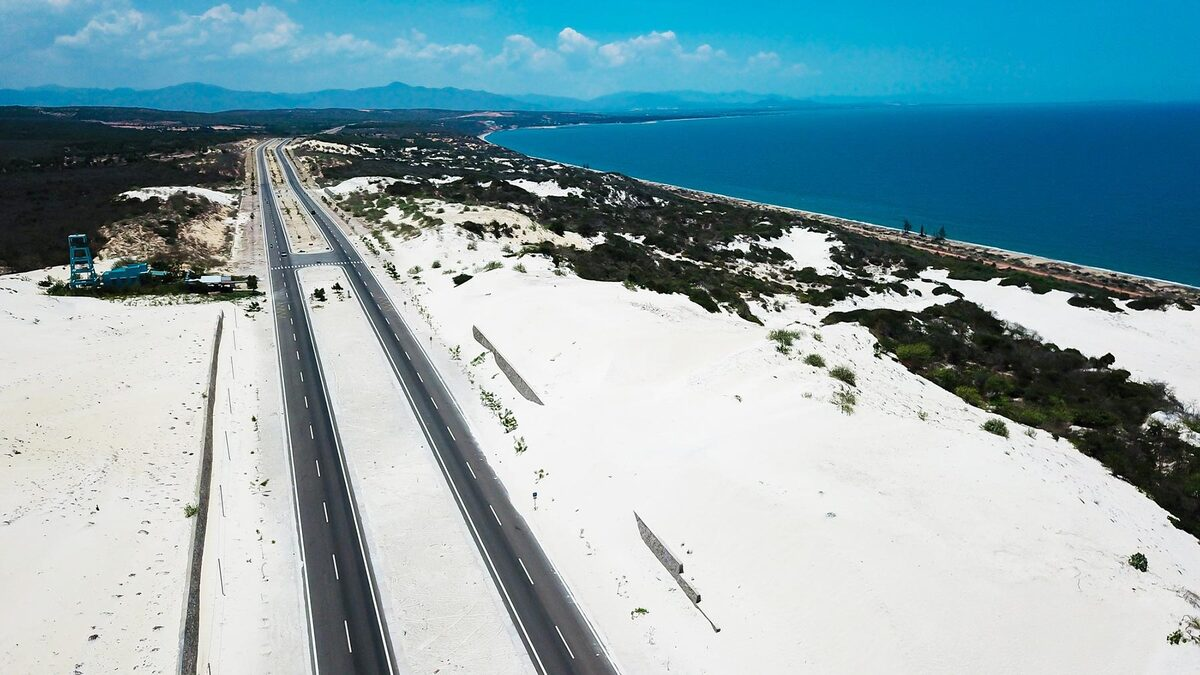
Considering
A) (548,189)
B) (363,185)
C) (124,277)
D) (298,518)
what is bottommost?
Result: (298,518)

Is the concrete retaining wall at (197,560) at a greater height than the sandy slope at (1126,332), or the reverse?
the sandy slope at (1126,332)

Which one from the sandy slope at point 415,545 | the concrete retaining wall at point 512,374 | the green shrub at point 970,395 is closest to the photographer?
the sandy slope at point 415,545

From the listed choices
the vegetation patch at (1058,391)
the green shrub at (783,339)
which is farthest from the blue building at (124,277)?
the vegetation patch at (1058,391)

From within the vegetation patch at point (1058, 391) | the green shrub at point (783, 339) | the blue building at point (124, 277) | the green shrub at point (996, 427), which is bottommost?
the vegetation patch at point (1058, 391)

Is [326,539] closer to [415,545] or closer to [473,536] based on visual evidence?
[415,545]

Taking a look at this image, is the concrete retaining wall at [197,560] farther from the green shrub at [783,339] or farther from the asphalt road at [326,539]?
the green shrub at [783,339]

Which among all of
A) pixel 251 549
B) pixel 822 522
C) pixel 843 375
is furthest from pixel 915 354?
pixel 251 549
